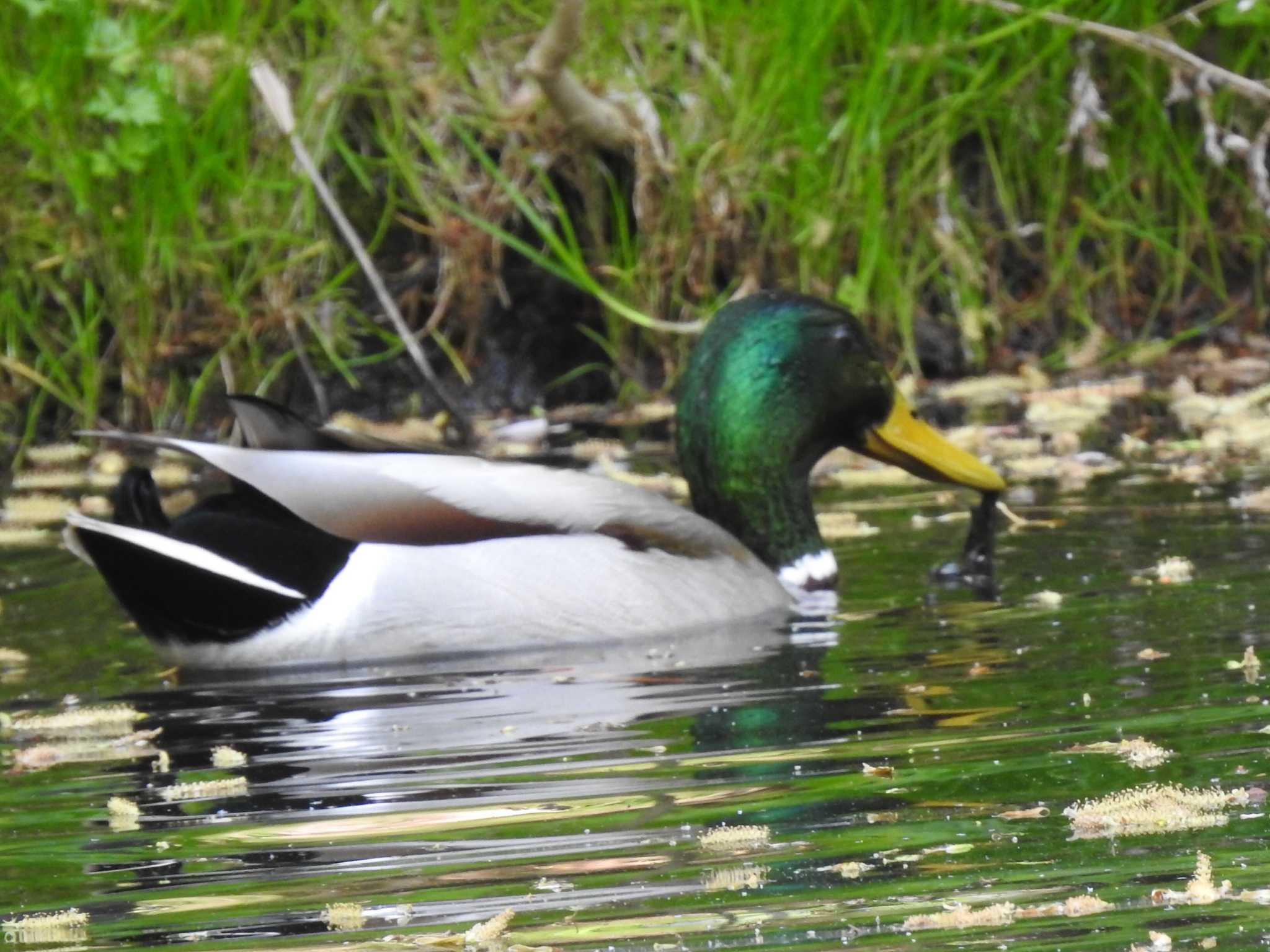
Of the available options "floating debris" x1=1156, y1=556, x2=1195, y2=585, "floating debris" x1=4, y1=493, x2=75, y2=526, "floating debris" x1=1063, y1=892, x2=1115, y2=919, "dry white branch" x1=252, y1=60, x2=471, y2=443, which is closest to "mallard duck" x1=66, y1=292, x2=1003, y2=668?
"floating debris" x1=1156, y1=556, x2=1195, y2=585

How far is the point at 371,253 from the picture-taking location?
887 centimetres

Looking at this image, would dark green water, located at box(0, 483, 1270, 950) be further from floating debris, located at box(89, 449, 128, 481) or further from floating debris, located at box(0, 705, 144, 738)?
floating debris, located at box(89, 449, 128, 481)

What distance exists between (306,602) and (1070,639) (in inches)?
57.3

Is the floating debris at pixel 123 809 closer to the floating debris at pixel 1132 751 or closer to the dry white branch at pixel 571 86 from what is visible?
the floating debris at pixel 1132 751

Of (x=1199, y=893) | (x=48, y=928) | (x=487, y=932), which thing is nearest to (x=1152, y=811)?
(x=1199, y=893)

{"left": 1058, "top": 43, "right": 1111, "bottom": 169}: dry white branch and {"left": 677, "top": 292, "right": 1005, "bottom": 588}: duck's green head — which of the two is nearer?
{"left": 677, "top": 292, "right": 1005, "bottom": 588}: duck's green head

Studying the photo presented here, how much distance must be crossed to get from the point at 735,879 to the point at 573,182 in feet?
19.0

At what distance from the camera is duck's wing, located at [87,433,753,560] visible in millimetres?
4820

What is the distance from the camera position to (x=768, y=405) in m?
5.55

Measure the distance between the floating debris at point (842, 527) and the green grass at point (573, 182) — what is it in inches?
62.8

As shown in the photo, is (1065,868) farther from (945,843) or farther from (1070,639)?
(1070,639)

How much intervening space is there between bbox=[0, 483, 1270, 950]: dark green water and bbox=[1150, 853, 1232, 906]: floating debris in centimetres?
2

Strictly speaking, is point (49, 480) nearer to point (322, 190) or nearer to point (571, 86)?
point (322, 190)

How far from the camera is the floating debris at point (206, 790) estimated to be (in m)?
3.67
